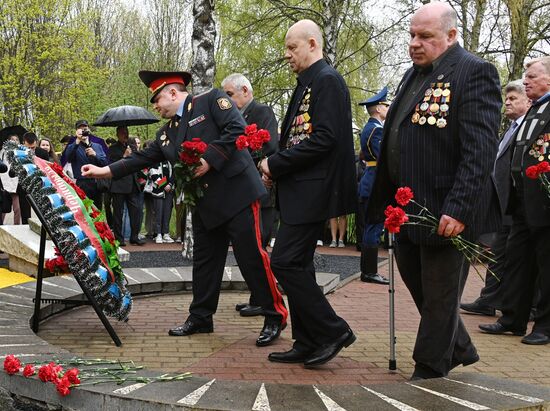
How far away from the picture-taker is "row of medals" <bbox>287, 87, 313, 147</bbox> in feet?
Result: 15.7

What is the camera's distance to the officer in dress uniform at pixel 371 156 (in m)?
8.64

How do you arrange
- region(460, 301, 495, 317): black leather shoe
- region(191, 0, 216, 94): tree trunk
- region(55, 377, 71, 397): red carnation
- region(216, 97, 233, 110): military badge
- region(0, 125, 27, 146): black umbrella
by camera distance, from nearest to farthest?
region(55, 377, 71, 397): red carnation → region(216, 97, 233, 110): military badge → region(460, 301, 495, 317): black leather shoe → region(191, 0, 216, 94): tree trunk → region(0, 125, 27, 146): black umbrella

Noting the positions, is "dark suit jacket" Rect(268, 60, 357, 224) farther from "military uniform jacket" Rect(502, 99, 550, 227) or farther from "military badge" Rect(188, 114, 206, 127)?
"military uniform jacket" Rect(502, 99, 550, 227)

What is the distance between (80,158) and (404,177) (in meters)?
9.51

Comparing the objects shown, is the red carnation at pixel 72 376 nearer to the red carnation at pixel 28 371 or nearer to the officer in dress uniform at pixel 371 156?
the red carnation at pixel 28 371

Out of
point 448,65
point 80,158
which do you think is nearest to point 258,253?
point 448,65

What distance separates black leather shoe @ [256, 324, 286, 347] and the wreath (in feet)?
3.42

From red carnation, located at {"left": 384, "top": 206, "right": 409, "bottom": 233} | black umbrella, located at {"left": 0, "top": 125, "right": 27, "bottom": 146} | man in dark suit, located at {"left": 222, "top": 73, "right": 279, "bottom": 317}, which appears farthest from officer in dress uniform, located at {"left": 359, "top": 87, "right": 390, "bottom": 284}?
black umbrella, located at {"left": 0, "top": 125, "right": 27, "bottom": 146}

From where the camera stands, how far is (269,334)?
5.45 metres

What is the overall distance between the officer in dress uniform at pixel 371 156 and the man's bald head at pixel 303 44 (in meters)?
3.66

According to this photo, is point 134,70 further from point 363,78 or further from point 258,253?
point 258,253

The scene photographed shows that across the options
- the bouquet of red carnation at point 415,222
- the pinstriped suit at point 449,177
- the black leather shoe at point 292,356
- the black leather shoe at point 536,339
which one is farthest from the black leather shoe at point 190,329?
the black leather shoe at point 536,339

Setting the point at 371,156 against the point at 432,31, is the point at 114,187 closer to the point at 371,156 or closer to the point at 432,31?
the point at 371,156

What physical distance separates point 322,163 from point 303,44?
818mm
